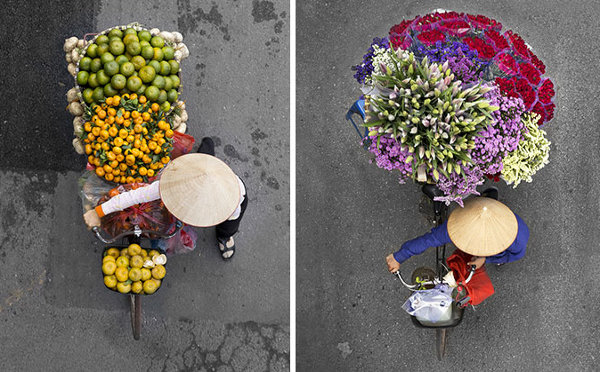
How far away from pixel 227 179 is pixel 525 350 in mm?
2793

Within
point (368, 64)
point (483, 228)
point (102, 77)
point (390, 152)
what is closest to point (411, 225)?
point (483, 228)

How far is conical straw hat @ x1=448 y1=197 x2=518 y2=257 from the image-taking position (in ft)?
9.21

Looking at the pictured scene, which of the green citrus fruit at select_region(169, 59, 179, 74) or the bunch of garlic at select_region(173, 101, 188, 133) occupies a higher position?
the green citrus fruit at select_region(169, 59, 179, 74)

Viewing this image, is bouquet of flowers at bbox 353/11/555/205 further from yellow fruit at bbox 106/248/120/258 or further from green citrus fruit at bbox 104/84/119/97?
yellow fruit at bbox 106/248/120/258

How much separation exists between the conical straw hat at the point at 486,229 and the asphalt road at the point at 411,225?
1012 millimetres

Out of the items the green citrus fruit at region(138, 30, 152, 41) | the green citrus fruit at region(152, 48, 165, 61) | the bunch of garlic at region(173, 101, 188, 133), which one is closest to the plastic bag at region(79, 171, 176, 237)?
the bunch of garlic at region(173, 101, 188, 133)

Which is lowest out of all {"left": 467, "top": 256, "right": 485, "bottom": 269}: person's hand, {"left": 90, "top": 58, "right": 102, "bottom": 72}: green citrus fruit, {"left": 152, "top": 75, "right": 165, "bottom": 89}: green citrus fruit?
{"left": 467, "top": 256, "right": 485, "bottom": 269}: person's hand

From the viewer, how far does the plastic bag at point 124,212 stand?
9.92 feet

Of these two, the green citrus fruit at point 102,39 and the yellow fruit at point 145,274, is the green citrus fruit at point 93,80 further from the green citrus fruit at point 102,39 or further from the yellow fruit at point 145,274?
the yellow fruit at point 145,274

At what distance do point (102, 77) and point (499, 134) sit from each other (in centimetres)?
231

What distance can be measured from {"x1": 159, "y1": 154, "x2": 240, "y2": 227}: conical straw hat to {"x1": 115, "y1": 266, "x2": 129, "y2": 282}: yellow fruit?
26.7 inches

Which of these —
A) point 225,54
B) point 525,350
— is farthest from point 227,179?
point 525,350

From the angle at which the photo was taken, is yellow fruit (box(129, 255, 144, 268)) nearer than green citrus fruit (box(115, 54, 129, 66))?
No

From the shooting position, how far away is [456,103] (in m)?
2.54
